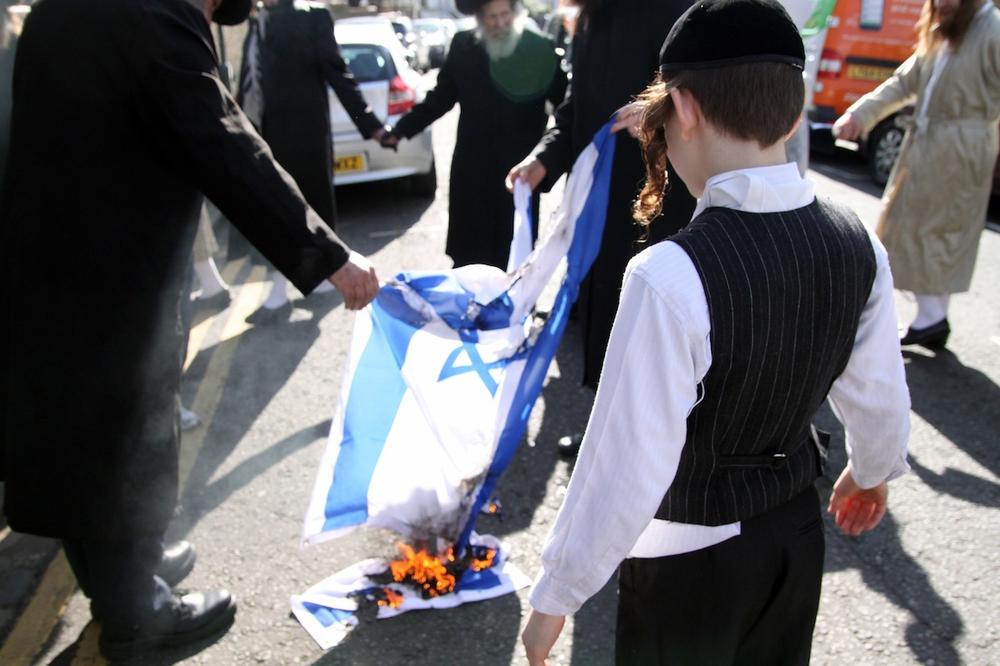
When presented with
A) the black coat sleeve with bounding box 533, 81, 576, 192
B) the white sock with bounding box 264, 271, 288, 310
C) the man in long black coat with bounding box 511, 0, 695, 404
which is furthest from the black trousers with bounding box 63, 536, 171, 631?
the white sock with bounding box 264, 271, 288, 310

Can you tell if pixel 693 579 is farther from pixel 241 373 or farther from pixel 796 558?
pixel 241 373

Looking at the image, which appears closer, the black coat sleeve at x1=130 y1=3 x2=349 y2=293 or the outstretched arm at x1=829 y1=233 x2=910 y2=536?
the outstretched arm at x1=829 y1=233 x2=910 y2=536

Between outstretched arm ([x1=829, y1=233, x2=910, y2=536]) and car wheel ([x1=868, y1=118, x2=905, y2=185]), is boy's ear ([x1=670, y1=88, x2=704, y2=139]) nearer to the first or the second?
outstretched arm ([x1=829, y1=233, x2=910, y2=536])

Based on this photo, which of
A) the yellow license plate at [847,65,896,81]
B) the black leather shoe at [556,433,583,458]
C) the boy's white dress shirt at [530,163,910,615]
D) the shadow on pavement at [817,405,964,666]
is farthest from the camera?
the yellow license plate at [847,65,896,81]

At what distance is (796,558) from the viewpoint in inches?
59.2

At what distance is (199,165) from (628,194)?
179cm

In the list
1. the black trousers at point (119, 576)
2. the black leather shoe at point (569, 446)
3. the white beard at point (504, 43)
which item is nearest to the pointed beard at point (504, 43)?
the white beard at point (504, 43)

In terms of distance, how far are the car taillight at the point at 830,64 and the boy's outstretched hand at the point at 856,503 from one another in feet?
31.9

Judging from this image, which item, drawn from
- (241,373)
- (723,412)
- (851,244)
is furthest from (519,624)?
(241,373)

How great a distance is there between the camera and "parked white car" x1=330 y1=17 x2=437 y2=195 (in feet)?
26.1

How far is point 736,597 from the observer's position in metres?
1.46

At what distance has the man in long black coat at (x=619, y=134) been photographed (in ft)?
10.5

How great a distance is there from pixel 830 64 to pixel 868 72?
455 mm

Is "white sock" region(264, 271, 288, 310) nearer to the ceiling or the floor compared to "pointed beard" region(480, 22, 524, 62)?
nearer to the floor
